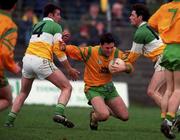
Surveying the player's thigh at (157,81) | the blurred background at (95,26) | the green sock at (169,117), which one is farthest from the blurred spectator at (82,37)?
the green sock at (169,117)

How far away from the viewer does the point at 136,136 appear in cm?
1397

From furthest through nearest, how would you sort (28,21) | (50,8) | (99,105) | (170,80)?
(28,21)
(50,8)
(99,105)
(170,80)

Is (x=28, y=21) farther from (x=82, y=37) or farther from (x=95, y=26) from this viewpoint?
(x=95, y=26)

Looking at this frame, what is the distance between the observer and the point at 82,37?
1064 inches

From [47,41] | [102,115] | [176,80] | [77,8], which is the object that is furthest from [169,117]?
[77,8]

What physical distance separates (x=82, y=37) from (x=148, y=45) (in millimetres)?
11198

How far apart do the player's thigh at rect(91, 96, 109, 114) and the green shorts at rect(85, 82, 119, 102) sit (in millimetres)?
106

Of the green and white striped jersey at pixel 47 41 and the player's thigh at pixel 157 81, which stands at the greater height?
the green and white striped jersey at pixel 47 41

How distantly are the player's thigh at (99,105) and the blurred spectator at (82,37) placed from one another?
11302 millimetres

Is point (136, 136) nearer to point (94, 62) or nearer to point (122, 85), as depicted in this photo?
point (94, 62)

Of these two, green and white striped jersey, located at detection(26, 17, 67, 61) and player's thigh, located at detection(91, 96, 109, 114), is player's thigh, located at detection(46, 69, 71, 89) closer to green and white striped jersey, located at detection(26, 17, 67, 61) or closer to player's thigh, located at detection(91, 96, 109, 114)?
green and white striped jersey, located at detection(26, 17, 67, 61)

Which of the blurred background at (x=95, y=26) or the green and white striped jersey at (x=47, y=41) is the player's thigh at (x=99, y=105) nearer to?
the green and white striped jersey at (x=47, y=41)

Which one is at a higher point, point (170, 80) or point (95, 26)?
point (170, 80)

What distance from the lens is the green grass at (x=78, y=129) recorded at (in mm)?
13375
